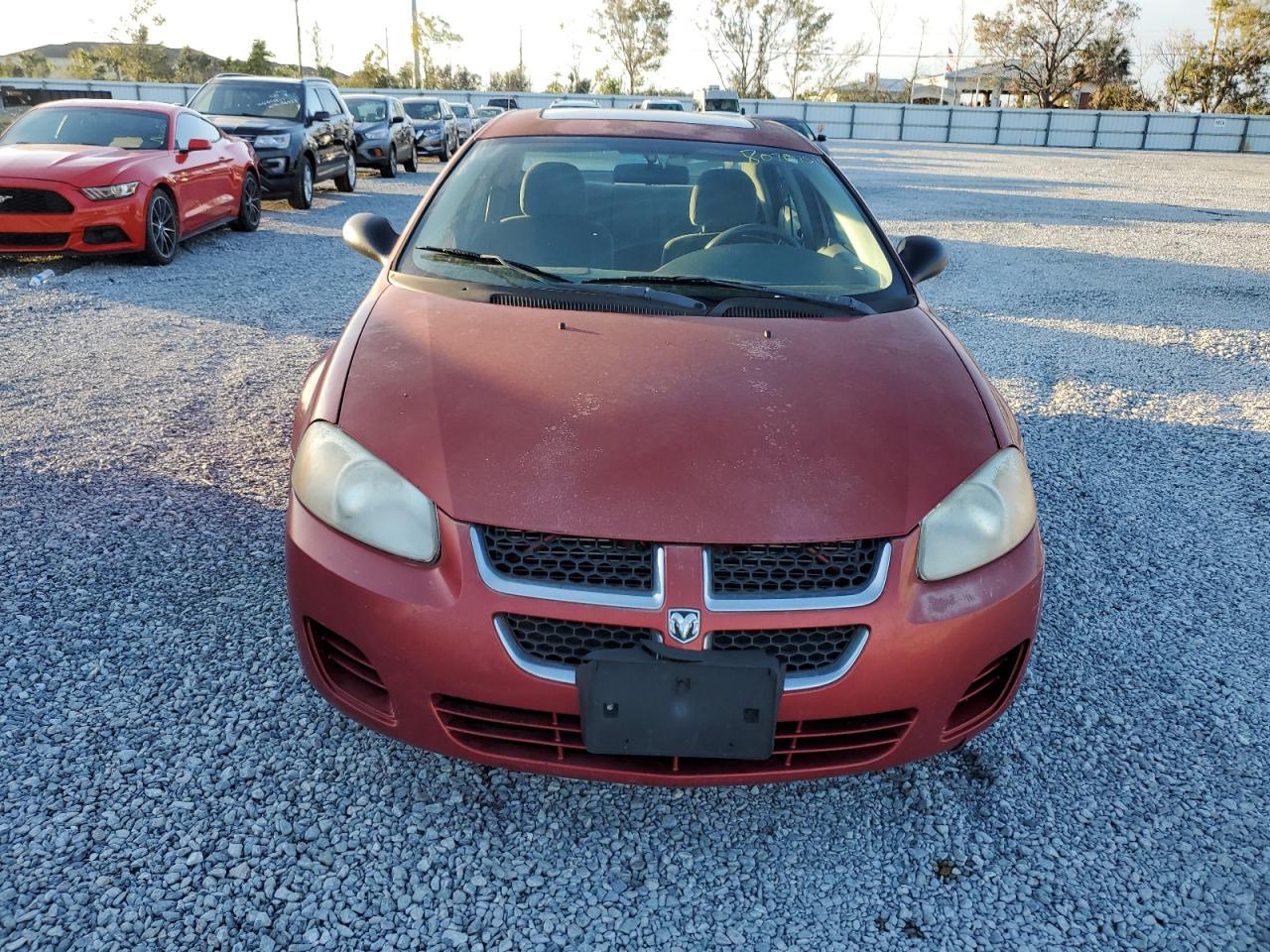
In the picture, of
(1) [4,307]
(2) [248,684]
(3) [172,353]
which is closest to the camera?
(2) [248,684]

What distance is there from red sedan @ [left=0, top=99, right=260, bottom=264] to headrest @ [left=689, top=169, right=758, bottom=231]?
6400 mm

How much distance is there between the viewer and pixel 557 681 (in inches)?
73.4

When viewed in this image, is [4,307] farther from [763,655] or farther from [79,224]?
[763,655]

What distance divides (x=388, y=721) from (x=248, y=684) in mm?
824

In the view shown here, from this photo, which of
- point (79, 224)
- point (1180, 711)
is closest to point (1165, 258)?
point (1180, 711)

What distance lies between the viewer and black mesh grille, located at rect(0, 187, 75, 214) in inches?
298

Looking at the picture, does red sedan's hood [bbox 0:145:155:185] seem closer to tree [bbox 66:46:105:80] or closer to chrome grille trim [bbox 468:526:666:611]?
chrome grille trim [bbox 468:526:666:611]

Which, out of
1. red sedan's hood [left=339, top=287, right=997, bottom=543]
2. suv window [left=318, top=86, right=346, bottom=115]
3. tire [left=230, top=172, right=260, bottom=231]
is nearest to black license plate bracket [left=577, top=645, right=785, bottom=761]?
red sedan's hood [left=339, top=287, right=997, bottom=543]

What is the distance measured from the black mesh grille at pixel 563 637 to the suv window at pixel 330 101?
524 inches

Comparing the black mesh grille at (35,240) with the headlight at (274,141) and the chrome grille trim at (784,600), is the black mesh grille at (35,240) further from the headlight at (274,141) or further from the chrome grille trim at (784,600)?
the chrome grille trim at (784,600)

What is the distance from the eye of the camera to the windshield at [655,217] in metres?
3.03

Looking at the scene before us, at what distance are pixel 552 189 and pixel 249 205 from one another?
8508mm

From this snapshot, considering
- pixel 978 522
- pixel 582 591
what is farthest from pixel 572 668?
pixel 978 522

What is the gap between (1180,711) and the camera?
108 inches
